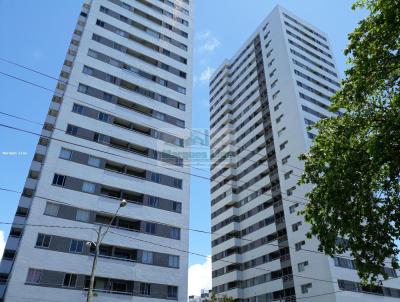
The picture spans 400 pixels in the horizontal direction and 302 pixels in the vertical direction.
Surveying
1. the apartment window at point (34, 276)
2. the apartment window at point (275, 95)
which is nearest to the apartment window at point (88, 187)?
the apartment window at point (34, 276)

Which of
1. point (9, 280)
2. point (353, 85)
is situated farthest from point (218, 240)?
point (353, 85)

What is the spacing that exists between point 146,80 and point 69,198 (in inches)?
754

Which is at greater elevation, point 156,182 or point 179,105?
point 179,105

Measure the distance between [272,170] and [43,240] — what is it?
39634mm

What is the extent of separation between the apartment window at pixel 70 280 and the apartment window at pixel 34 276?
1.98 meters

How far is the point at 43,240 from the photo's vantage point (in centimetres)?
2941

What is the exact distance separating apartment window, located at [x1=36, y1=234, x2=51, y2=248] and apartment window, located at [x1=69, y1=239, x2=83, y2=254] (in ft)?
6.34

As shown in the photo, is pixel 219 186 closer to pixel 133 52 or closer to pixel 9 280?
pixel 133 52

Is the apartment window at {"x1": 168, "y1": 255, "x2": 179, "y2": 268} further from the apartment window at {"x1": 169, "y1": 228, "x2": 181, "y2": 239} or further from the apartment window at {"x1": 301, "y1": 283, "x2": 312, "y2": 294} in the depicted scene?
the apartment window at {"x1": 301, "y1": 283, "x2": 312, "y2": 294}

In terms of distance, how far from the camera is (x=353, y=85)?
16172 mm

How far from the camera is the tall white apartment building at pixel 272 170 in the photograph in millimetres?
46219

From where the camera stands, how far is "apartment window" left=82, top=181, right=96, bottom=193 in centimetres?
3366

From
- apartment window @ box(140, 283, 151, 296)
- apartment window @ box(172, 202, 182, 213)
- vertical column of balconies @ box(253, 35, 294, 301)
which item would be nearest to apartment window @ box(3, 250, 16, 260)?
apartment window @ box(140, 283, 151, 296)

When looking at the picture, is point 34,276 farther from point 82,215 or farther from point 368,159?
point 368,159
